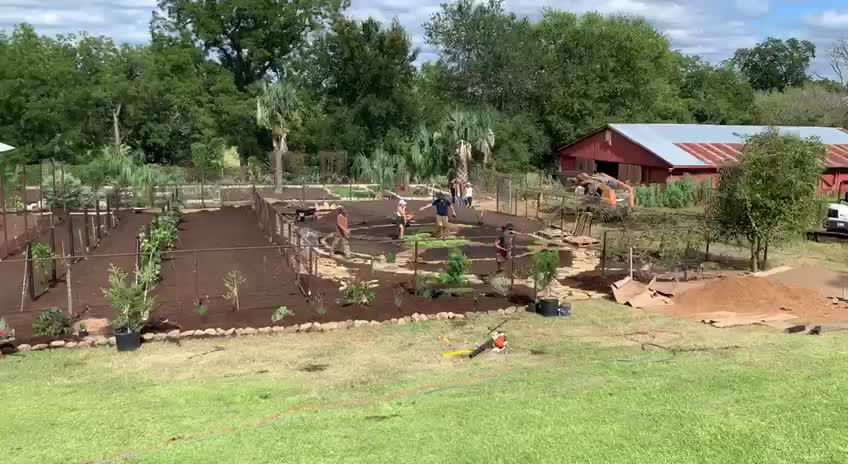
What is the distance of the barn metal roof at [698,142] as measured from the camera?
41875 mm

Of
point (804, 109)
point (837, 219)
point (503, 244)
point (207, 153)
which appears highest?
point (804, 109)

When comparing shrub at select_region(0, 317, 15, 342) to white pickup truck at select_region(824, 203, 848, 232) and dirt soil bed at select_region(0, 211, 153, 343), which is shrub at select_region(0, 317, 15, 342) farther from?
white pickup truck at select_region(824, 203, 848, 232)

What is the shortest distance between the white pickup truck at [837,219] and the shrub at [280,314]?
21696 millimetres

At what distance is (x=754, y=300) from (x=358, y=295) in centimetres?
897

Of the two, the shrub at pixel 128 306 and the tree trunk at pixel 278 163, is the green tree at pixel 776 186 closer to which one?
the shrub at pixel 128 306

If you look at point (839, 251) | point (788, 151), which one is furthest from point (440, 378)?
point (839, 251)

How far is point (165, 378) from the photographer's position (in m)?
11.4

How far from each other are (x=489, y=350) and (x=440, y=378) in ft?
6.38

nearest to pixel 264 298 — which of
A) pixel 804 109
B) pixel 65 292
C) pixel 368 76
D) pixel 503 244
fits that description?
pixel 65 292

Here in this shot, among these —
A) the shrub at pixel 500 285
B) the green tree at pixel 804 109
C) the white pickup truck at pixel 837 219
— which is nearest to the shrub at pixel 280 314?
the shrub at pixel 500 285

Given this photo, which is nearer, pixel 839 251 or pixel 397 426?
pixel 397 426

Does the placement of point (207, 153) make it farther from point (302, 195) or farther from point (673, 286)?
point (673, 286)

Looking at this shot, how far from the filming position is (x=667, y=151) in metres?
42.4

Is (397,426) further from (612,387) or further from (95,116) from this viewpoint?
(95,116)
